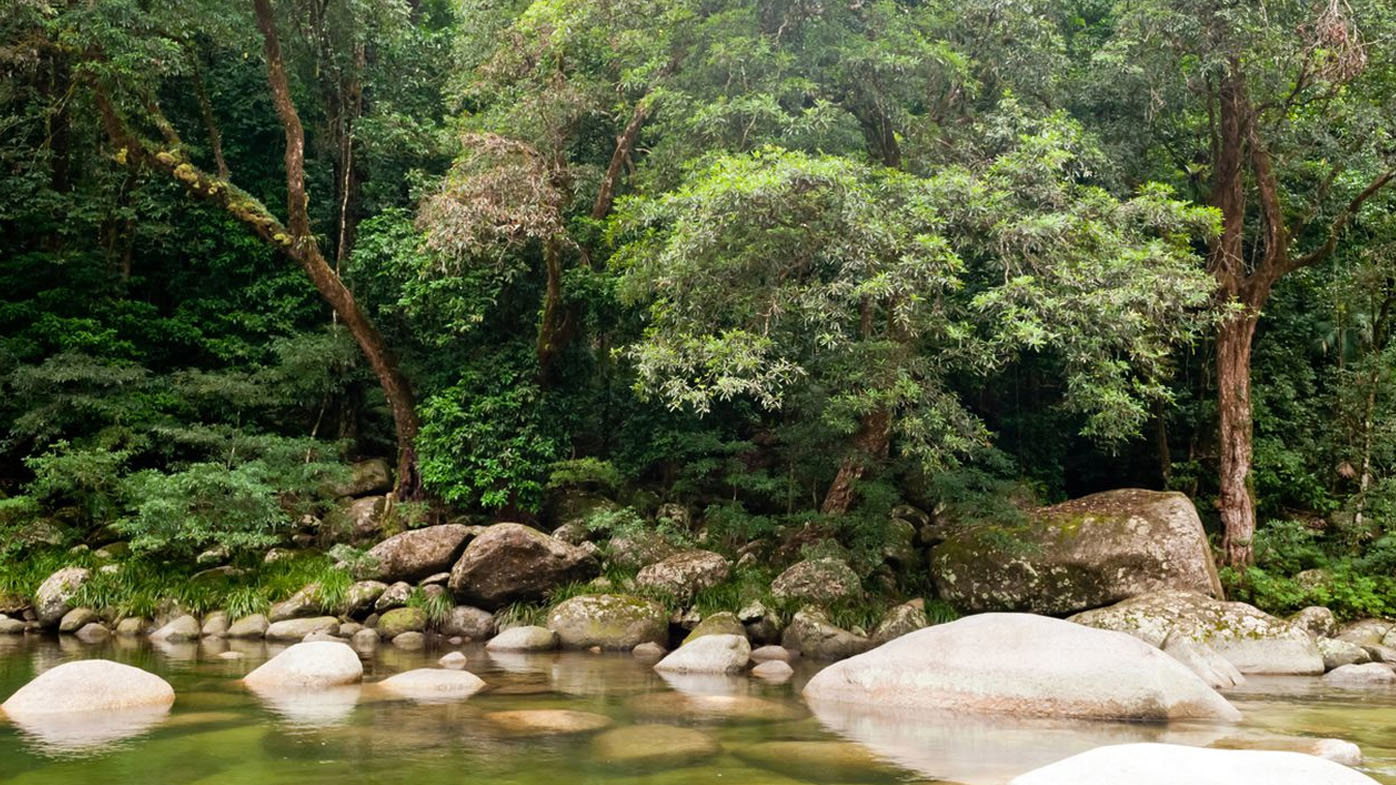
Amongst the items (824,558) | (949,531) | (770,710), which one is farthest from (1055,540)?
(770,710)

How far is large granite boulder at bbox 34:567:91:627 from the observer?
1280cm

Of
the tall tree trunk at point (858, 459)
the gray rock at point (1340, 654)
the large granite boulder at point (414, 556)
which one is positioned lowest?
the gray rock at point (1340, 654)

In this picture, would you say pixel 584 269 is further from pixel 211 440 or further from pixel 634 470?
pixel 211 440

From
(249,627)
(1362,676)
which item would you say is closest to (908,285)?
(1362,676)

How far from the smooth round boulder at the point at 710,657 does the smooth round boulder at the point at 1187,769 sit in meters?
5.78

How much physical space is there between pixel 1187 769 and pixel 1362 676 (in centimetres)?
798

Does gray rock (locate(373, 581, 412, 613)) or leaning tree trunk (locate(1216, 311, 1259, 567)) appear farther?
leaning tree trunk (locate(1216, 311, 1259, 567))

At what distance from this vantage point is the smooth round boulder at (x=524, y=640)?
39.2 ft

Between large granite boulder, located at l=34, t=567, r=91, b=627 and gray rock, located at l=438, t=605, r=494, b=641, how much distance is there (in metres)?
5.04

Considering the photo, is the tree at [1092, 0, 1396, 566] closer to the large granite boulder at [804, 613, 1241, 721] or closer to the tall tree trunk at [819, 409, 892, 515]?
the tall tree trunk at [819, 409, 892, 515]

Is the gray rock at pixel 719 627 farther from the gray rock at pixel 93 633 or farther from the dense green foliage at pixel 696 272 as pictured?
the gray rock at pixel 93 633

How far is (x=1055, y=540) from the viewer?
486 inches

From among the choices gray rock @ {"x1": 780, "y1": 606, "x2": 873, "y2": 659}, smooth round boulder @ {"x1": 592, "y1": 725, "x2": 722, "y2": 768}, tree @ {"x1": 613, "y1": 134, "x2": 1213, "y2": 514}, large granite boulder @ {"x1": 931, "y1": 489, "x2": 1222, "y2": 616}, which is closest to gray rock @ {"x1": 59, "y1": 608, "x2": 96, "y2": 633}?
tree @ {"x1": 613, "y1": 134, "x2": 1213, "y2": 514}

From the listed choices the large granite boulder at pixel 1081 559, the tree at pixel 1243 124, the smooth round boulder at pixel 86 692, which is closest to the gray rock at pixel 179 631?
the smooth round boulder at pixel 86 692
